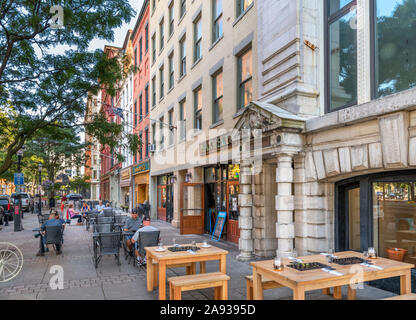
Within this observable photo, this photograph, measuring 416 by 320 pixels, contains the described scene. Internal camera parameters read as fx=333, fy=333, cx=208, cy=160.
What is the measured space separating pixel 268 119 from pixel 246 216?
2978 mm

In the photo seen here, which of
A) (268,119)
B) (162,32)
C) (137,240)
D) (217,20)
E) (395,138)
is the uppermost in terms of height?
(162,32)

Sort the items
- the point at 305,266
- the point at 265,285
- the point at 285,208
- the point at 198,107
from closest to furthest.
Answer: the point at 305,266 < the point at 265,285 < the point at 285,208 < the point at 198,107

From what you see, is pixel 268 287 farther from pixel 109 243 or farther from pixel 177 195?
pixel 177 195

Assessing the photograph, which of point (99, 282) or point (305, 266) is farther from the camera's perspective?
point (99, 282)

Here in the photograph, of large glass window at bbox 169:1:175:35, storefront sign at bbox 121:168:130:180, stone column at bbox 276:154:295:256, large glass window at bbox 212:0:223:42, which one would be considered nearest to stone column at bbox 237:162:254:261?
stone column at bbox 276:154:295:256

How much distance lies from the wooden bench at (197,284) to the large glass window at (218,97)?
8.44m

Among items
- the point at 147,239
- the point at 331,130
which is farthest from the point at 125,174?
the point at 331,130

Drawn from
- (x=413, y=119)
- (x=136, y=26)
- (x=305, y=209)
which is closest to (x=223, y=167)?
(x=305, y=209)

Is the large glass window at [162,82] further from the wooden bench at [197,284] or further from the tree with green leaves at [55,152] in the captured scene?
the tree with green leaves at [55,152]

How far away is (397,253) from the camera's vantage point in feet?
20.6

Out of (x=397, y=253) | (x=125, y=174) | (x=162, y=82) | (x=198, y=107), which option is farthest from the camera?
(x=125, y=174)

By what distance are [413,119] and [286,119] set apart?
261 cm

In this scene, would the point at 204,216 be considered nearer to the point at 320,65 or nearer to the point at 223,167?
the point at 223,167

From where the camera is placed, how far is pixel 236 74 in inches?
466
